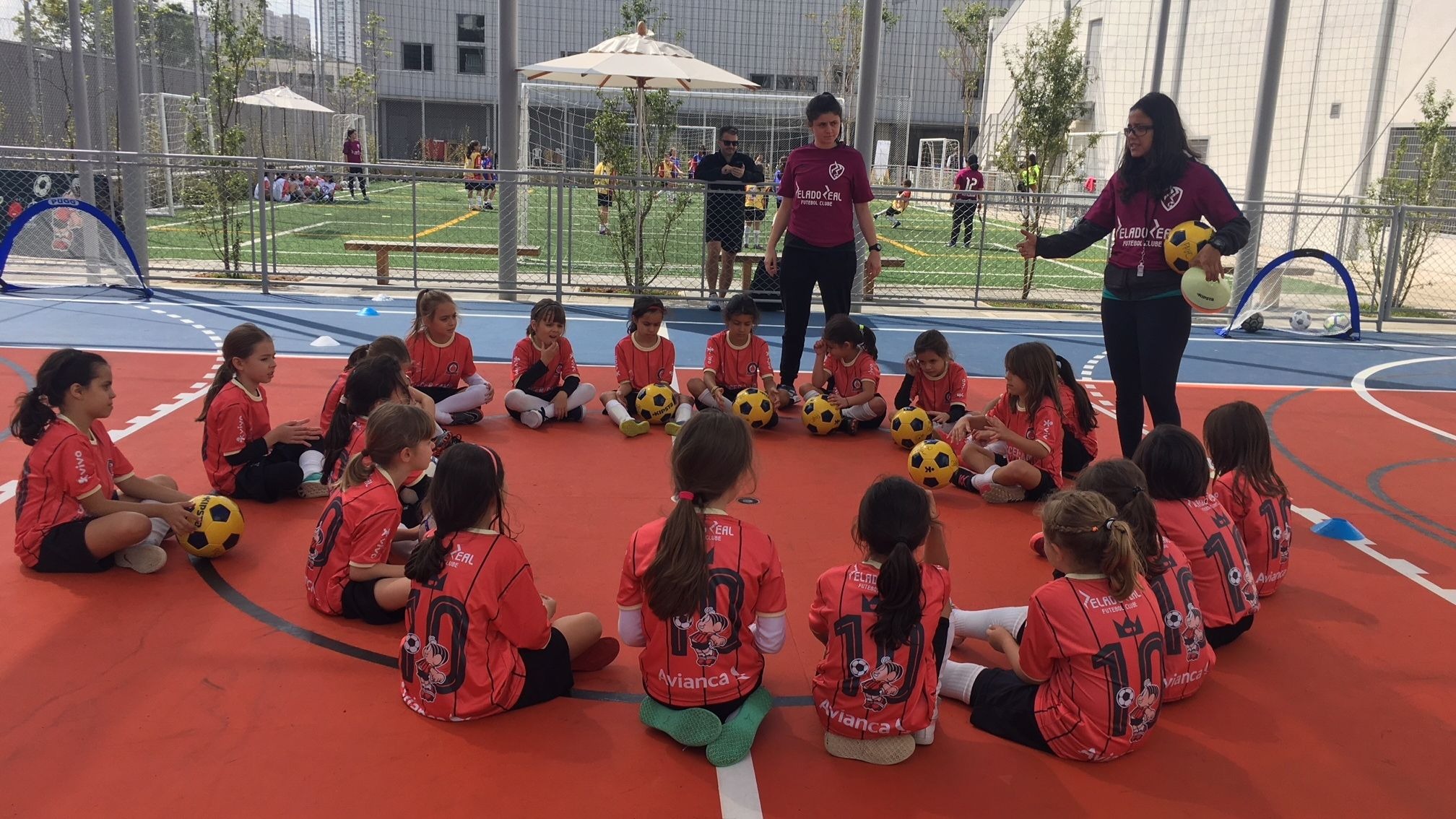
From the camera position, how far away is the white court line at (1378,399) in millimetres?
8312

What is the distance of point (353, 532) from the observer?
421cm

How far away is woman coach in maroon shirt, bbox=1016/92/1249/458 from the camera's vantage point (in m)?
5.62

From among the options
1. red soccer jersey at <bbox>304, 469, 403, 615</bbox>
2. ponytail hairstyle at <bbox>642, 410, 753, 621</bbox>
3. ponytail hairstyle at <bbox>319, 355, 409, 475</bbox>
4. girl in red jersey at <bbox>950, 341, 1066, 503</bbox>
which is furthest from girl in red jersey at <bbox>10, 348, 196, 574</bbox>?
girl in red jersey at <bbox>950, 341, 1066, 503</bbox>

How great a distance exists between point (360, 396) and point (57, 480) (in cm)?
132

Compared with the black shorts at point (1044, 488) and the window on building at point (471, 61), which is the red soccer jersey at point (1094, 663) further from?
the window on building at point (471, 61)

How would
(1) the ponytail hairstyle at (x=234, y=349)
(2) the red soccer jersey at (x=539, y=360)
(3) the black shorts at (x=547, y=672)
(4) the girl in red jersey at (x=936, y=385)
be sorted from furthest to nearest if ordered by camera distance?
1. (2) the red soccer jersey at (x=539, y=360)
2. (4) the girl in red jersey at (x=936, y=385)
3. (1) the ponytail hairstyle at (x=234, y=349)
4. (3) the black shorts at (x=547, y=672)

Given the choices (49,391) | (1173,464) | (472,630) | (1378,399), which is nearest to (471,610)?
(472,630)

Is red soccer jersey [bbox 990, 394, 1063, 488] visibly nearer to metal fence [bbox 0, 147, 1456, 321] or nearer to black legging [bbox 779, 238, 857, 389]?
black legging [bbox 779, 238, 857, 389]

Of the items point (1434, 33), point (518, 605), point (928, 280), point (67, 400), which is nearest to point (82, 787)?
point (518, 605)

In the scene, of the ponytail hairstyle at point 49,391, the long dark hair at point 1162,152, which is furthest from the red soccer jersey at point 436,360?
the long dark hair at point 1162,152

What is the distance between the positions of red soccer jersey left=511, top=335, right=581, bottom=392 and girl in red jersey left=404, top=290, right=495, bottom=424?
300 millimetres

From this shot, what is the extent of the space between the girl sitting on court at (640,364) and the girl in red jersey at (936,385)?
1.62m

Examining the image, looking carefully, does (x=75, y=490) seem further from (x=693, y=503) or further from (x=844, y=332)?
(x=844, y=332)

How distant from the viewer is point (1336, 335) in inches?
503
